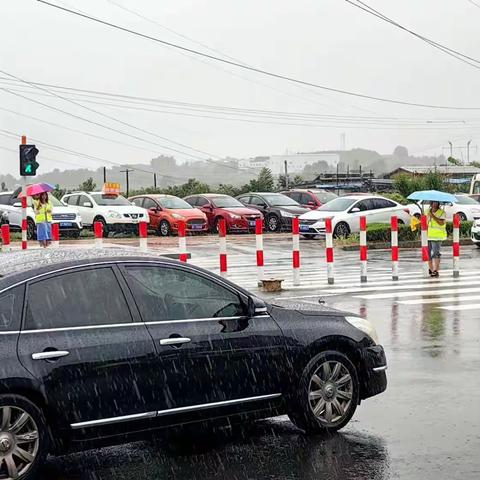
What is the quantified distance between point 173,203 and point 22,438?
29068 millimetres

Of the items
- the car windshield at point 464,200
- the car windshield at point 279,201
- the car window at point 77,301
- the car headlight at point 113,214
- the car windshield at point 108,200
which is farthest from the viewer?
the car windshield at point 279,201

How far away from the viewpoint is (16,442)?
5.45 metres

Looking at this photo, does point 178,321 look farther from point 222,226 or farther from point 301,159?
point 301,159

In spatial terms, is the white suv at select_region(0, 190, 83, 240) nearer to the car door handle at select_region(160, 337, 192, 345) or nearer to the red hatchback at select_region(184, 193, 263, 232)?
the red hatchback at select_region(184, 193, 263, 232)

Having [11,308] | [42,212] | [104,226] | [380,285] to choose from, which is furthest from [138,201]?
[11,308]

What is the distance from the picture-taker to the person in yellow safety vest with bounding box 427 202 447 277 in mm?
18438

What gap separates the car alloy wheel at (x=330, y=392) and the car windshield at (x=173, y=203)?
89.8 ft

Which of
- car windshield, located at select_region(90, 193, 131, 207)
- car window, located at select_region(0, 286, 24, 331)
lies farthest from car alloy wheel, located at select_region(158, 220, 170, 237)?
car window, located at select_region(0, 286, 24, 331)

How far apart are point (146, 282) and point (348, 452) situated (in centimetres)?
179

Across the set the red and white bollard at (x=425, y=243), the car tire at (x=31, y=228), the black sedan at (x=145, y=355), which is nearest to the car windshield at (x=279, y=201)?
the car tire at (x=31, y=228)

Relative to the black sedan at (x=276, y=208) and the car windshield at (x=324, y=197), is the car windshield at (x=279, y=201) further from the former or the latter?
the car windshield at (x=324, y=197)

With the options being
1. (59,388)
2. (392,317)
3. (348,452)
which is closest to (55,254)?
(59,388)

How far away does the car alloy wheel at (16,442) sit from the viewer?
541 cm

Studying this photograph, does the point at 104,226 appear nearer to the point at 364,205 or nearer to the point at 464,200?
the point at 364,205
